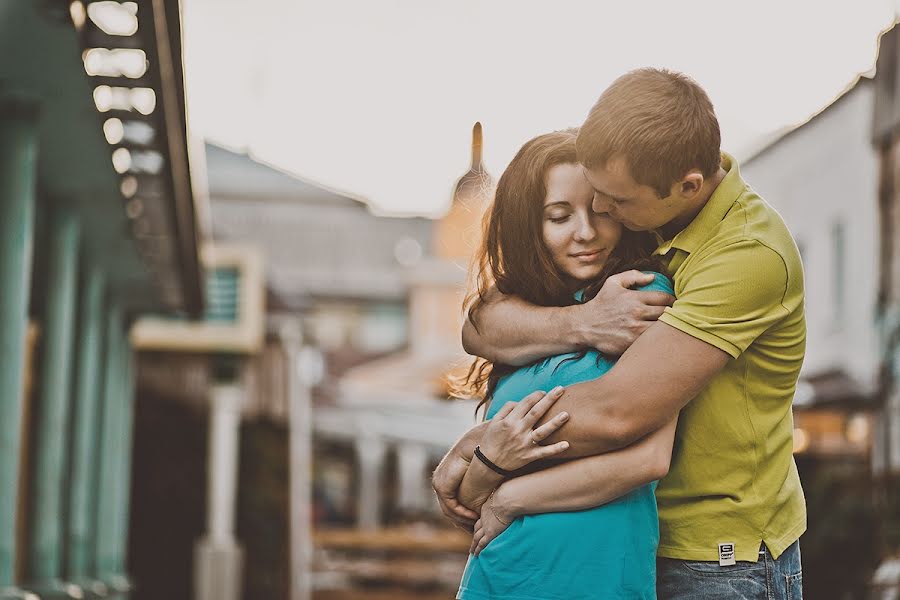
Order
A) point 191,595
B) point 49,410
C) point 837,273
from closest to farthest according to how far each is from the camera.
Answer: point 49,410
point 191,595
point 837,273

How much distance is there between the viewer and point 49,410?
8180mm

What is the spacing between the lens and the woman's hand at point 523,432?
2.44 m

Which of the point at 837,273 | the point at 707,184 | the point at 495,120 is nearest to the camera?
the point at 707,184

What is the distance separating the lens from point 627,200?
2.41 m

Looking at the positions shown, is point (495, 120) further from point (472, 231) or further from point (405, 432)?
point (405, 432)

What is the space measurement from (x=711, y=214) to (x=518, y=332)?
0.46 metres

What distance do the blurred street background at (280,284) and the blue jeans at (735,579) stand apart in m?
0.81

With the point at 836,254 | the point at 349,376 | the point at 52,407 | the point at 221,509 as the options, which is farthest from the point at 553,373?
the point at 349,376

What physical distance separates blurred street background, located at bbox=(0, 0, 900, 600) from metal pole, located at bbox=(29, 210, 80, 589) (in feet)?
0.05

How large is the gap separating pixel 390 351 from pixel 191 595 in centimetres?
1837

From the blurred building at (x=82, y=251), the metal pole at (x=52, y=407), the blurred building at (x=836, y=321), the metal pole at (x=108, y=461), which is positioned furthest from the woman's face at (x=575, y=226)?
the metal pole at (x=108, y=461)

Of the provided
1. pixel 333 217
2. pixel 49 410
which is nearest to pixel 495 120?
pixel 49 410

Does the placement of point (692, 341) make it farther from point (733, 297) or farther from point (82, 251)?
point (82, 251)

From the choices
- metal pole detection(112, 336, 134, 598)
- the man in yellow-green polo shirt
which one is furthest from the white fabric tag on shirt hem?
metal pole detection(112, 336, 134, 598)
